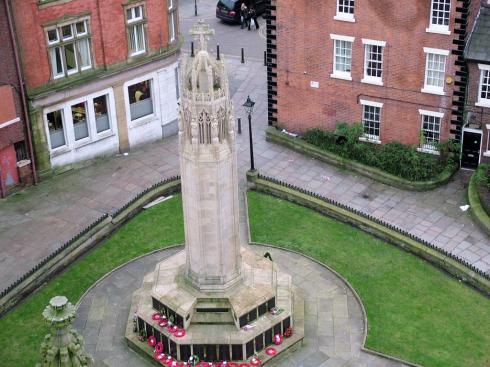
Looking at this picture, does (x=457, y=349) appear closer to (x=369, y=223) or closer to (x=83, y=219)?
(x=369, y=223)

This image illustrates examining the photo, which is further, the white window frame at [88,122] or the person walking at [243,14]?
the person walking at [243,14]

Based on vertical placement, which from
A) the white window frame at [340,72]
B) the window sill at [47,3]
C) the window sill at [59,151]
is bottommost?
the window sill at [59,151]

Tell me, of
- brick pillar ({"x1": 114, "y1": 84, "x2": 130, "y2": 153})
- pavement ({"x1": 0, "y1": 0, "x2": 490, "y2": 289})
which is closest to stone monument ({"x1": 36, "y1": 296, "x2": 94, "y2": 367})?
pavement ({"x1": 0, "y1": 0, "x2": 490, "y2": 289})

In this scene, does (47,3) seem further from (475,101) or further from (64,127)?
(475,101)

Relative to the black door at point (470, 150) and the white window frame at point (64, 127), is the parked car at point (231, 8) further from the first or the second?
the black door at point (470, 150)

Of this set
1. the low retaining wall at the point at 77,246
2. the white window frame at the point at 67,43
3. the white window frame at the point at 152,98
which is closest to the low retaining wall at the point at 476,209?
the low retaining wall at the point at 77,246

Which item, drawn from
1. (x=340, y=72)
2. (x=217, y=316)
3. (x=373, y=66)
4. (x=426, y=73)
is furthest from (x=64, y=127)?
(x=426, y=73)

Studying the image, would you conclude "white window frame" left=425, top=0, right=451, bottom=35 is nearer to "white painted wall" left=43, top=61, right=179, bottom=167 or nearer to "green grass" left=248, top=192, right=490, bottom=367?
"green grass" left=248, top=192, right=490, bottom=367
